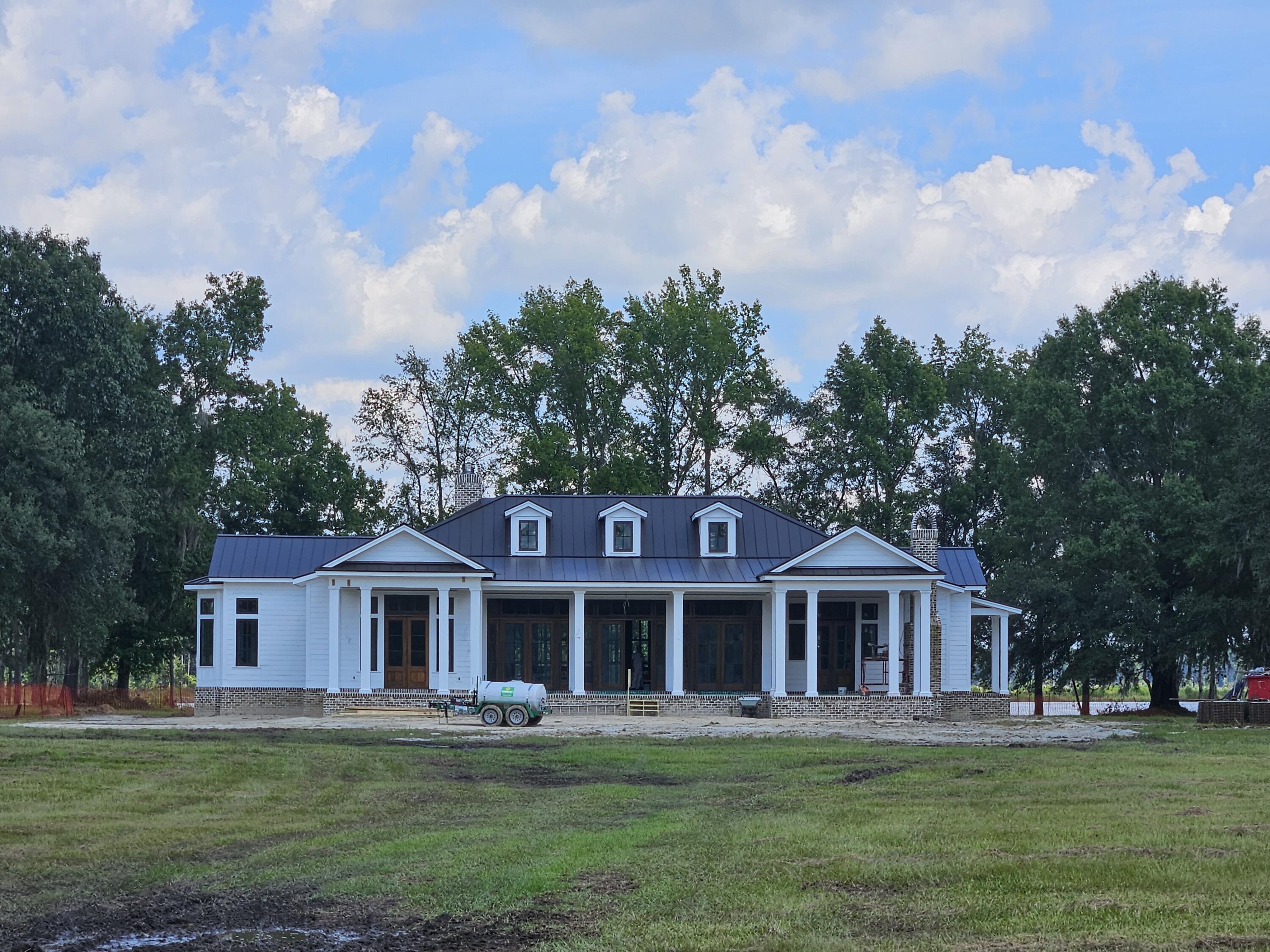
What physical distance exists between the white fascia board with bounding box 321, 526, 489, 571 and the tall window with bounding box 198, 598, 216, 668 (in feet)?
14.8

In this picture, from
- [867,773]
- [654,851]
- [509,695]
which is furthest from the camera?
[509,695]

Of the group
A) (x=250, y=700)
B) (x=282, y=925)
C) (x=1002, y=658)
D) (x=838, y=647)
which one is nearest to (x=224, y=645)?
(x=250, y=700)

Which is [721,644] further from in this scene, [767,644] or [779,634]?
[779,634]

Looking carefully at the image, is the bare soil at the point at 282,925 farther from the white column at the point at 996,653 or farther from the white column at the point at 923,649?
the white column at the point at 996,653

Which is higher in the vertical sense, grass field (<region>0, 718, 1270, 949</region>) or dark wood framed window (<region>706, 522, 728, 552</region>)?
dark wood framed window (<region>706, 522, 728, 552</region>)

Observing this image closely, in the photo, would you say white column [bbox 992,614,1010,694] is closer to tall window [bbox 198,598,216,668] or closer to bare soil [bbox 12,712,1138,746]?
bare soil [bbox 12,712,1138,746]

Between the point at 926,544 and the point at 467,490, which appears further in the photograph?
the point at 467,490

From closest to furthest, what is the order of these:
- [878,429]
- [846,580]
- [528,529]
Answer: [846,580] < [528,529] < [878,429]

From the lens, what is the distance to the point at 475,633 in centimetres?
4016

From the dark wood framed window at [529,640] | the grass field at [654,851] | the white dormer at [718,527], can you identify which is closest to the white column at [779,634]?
the white dormer at [718,527]

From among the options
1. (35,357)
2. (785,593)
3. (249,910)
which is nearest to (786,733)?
(785,593)

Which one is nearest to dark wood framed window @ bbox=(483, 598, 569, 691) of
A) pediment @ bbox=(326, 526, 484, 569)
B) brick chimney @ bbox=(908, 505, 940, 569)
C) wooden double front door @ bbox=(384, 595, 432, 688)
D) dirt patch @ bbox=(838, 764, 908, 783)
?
wooden double front door @ bbox=(384, 595, 432, 688)

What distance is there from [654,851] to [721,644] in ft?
99.7

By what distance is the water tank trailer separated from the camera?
109ft
